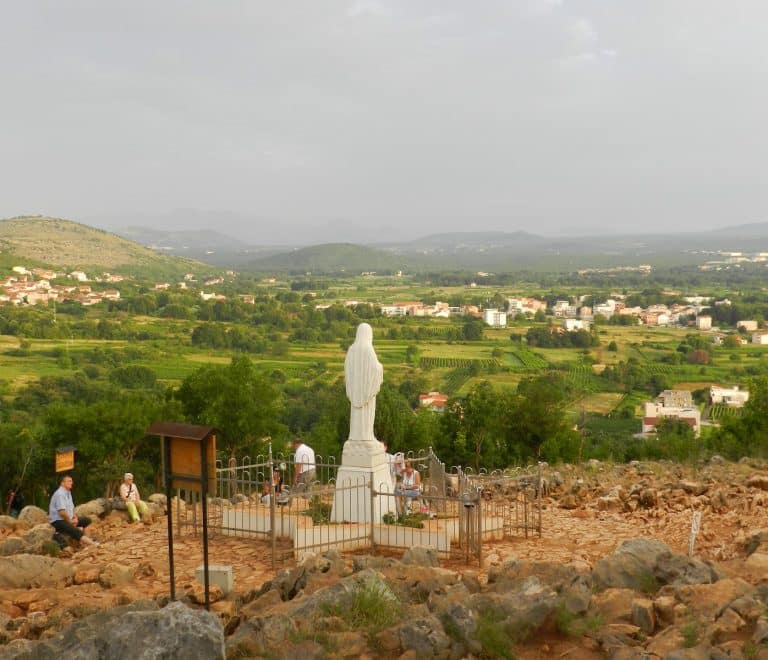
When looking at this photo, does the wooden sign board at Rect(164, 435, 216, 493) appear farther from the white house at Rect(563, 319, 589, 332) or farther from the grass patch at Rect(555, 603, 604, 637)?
the white house at Rect(563, 319, 589, 332)

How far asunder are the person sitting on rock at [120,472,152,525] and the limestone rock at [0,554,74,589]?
10.1ft

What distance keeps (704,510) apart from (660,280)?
17809 centimetres

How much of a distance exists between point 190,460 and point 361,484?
4.07 m

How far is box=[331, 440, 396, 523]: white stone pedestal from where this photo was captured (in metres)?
11.5

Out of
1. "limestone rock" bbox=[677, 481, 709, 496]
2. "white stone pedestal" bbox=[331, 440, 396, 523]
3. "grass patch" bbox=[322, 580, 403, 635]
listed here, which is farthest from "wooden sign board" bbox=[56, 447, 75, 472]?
"limestone rock" bbox=[677, 481, 709, 496]

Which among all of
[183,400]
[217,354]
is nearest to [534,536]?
[183,400]

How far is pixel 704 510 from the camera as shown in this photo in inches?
496

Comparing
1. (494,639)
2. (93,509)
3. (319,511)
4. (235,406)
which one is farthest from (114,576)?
(235,406)

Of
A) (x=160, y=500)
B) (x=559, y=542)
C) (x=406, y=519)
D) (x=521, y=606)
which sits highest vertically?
(x=521, y=606)

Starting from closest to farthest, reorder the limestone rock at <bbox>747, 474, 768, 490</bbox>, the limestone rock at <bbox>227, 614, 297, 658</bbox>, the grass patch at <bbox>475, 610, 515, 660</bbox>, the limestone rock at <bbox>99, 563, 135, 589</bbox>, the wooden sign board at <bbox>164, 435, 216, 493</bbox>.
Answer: the limestone rock at <bbox>227, 614, 297, 658</bbox> → the grass patch at <bbox>475, 610, 515, 660</bbox> → the wooden sign board at <bbox>164, 435, 216, 493</bbox> → the limestone rock at <bbox>99, 563, 135, 589</bbox> → the limestone rock at <bbox>747, 474, 768, 490</bbox>

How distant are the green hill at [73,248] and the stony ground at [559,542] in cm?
13084

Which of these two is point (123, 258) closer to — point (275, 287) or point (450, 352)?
point (275, 287)

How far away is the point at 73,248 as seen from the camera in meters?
162

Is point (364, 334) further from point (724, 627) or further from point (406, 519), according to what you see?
point (724, 627)
